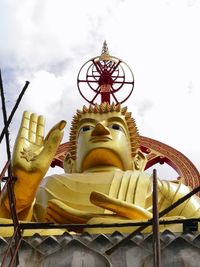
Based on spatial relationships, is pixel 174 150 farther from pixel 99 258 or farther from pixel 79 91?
pixel 99 258

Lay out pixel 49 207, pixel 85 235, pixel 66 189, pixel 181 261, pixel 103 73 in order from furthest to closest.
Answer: pixel 103 73 < pixel 66 189 < pixel 49 207 < pixel 85 235 < pixel 181 261

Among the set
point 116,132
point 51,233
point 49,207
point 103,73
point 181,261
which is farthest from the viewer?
point 103,73

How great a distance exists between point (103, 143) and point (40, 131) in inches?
38.1

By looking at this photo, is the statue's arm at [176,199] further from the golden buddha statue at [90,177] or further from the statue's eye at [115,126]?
the statue's eye at [115,126]

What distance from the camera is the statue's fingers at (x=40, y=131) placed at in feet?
16.5

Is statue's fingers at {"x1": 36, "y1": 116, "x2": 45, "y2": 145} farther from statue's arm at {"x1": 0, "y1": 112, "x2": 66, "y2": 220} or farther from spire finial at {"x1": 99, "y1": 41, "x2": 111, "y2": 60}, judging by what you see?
spire finial at {"x1": 99, "y1": 41, "x2": 111, "y2": 60}

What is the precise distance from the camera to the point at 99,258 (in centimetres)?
353

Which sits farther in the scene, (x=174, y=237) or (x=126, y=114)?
(x=126, y=114)

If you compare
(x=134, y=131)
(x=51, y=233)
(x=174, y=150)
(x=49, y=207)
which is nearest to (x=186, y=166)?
(x=174, y=150)

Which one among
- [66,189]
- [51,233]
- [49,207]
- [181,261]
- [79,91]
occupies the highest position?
[79,91]

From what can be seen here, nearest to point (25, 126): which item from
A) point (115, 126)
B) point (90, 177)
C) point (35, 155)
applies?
point (35, 155)

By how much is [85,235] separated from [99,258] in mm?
220

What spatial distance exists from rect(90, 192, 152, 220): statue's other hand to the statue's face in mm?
1491

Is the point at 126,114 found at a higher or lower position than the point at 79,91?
lower
